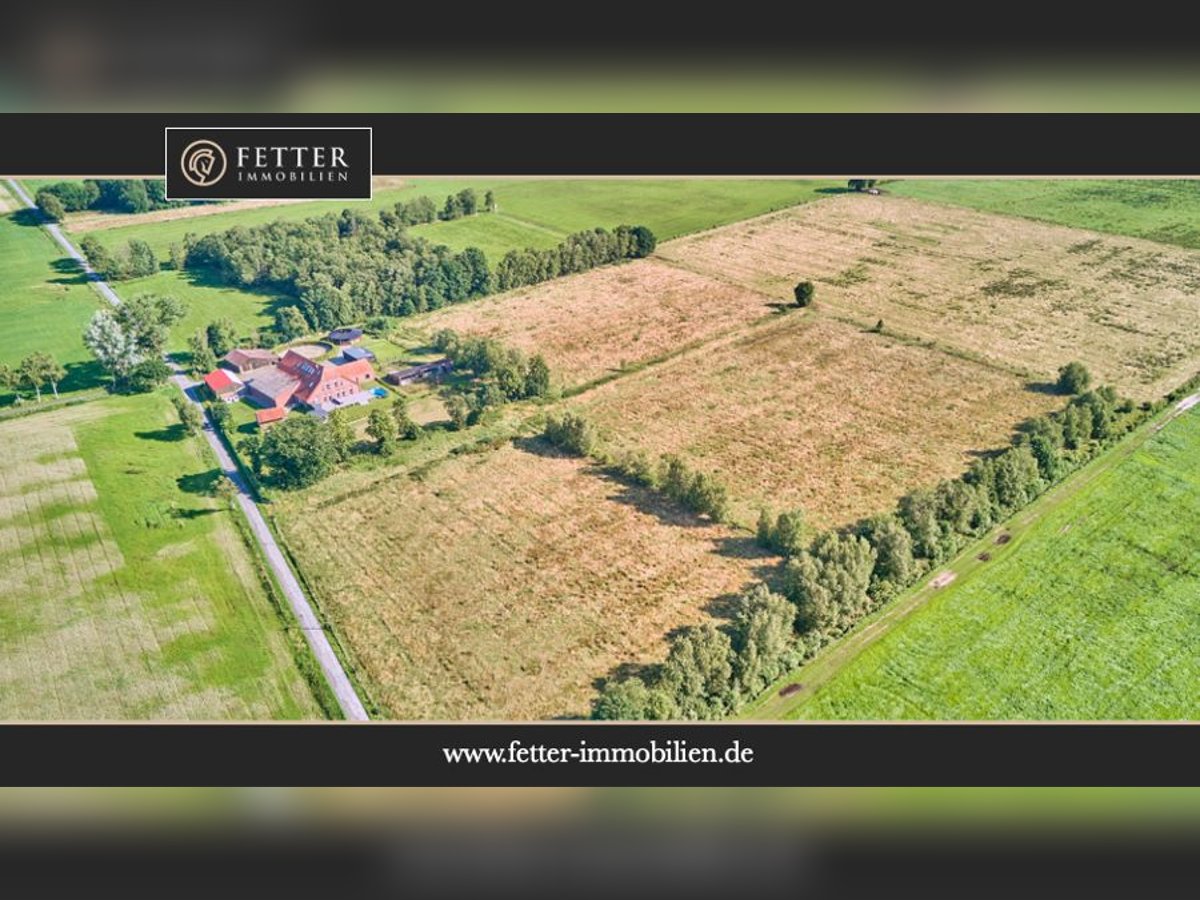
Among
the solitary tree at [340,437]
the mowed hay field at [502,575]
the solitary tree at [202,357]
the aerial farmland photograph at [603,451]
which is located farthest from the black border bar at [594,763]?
the solitary tree at [202,357]

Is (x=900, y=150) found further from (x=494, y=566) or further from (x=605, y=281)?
(x=605, y=281)

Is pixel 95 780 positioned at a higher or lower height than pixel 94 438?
lower

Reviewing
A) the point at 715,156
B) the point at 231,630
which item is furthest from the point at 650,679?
the point at 715,156

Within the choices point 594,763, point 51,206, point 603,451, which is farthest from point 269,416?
point 594,763

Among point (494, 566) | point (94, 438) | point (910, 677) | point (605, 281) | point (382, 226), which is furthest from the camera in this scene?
point (605, 281)

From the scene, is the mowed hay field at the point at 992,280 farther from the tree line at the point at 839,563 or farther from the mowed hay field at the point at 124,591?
the mowed hay field at the point at 124,591

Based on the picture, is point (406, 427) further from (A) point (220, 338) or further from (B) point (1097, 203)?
(B) point (1097, 203)

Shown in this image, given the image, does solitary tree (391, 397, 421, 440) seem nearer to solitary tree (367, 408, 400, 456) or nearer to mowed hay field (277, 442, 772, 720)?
solitary tree (367, 408, 400, 456)
